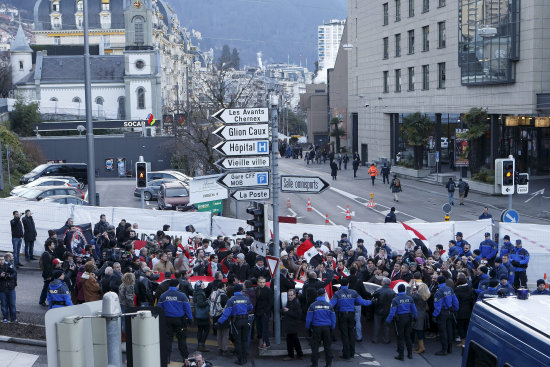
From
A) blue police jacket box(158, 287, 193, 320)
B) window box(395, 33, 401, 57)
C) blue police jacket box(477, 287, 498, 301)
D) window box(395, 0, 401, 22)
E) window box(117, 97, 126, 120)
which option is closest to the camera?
blue police jacket box(158, 287, 193, 320)

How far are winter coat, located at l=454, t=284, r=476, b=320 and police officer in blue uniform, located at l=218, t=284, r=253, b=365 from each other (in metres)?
4.47

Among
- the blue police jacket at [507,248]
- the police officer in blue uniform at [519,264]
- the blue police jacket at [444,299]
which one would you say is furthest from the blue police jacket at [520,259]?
the blue police jacket at [444,299]

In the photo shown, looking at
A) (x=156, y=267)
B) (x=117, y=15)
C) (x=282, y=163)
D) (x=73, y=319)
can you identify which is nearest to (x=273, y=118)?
Answer: (x=156, y=267)

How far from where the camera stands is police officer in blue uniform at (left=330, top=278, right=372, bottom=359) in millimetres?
14336

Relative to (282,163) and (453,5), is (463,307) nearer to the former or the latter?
(453,5)

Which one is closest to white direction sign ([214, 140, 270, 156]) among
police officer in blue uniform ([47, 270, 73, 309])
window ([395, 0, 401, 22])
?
police officer in blue uniform ([47, 270, 73, 309])

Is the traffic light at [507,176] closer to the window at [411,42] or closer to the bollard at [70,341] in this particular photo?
the bollard at [70,341]

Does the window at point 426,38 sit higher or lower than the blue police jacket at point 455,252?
higher

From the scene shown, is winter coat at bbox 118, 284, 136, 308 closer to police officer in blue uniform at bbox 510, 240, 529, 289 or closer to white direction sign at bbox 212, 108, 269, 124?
white direction sign at bbox 212, 108, 269, 124

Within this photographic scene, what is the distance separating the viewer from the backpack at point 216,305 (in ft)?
47.4

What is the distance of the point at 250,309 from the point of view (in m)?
14.1

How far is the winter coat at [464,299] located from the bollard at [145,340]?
11.6m

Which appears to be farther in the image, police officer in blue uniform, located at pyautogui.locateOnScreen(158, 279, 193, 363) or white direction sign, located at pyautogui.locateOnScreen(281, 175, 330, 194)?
white direction sign, located at pyautogui.locateOnScreen(281, 175, 330, 194)

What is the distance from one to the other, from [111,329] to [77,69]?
101m
